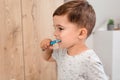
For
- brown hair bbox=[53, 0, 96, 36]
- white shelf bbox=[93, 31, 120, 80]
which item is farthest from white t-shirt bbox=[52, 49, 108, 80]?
white shelf bbox=[93, 31, 120, 80]

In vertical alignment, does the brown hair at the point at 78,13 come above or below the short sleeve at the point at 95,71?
above

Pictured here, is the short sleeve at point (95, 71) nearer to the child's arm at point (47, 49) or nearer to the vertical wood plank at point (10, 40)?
the child's arm at point (47, 49)

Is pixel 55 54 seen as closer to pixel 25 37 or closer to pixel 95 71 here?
pixel 95 71

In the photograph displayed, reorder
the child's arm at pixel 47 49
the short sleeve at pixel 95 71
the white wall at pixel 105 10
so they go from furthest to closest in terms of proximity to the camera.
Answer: the white wall at pixel 105 10 < the child's arm at pixel 47 49 < the short sleeve at pixel 95 71

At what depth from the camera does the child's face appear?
0.80m

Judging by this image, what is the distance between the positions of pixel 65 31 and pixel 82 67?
168 mm

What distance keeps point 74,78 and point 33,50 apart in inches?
30.5

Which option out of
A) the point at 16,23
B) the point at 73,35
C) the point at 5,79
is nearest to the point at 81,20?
the point at 73,35

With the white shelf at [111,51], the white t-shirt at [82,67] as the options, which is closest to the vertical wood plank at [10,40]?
the white t-shirt at [82,67]

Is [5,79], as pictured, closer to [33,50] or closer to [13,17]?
[33,50]

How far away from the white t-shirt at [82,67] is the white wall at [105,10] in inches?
52.9

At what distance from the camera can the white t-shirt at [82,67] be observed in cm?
75

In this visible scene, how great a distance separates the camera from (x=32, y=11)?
1485mm

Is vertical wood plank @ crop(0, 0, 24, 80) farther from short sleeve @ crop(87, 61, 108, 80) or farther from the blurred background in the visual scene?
short sleeve @ crop(87, 61, 108, 80)
